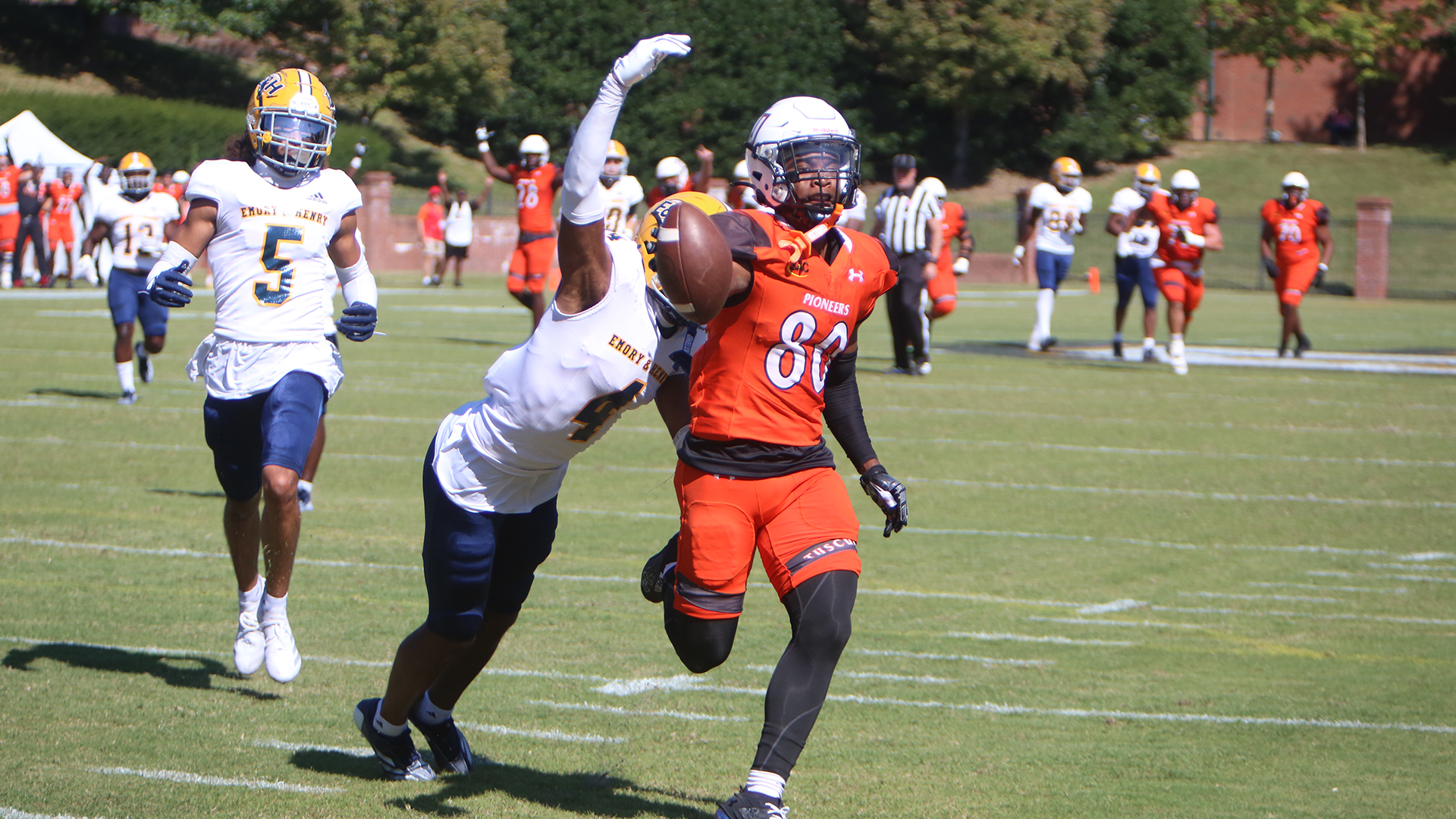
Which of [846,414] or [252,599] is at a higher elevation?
[846,414]

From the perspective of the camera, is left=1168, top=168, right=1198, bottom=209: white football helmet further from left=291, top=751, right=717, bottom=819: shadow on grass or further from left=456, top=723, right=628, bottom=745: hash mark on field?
left=291, top=751, right=717, bottom=819: shadow on grass

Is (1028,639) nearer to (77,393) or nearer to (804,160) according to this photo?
(804,160)

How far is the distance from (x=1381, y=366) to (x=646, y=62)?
1644 centimetres

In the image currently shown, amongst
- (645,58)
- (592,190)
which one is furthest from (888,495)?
(645,58)

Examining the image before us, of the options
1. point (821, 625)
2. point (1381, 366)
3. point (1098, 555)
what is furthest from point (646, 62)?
point (1381, 366)

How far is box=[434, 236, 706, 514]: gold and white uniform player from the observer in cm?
393

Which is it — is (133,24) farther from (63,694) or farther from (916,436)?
(63,694)

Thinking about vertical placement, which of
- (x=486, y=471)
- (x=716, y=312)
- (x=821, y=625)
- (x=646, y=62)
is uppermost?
(x=646, y=62)

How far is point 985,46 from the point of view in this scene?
49688mm

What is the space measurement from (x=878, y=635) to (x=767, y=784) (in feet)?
9.41

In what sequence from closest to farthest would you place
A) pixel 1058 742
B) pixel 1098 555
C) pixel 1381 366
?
pixel 1058 742 → pixel 1098 555 → pixel 1381 366

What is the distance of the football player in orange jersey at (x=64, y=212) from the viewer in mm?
28125

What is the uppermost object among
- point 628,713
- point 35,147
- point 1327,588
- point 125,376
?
point 35,147

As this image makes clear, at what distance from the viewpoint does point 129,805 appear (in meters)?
4.13
